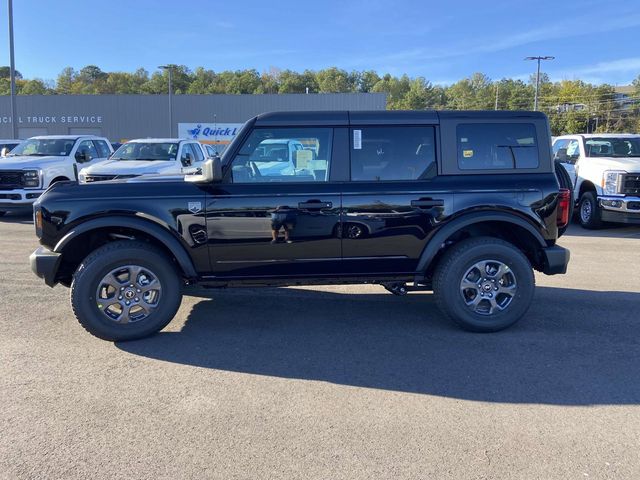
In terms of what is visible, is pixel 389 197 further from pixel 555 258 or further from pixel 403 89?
pixel 403 89

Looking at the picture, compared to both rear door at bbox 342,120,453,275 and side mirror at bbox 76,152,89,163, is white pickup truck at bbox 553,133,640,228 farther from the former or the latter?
side mirror at bbox 76,152,89,163

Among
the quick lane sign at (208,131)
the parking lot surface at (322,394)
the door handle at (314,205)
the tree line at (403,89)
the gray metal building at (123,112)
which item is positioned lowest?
the parking lot surface at (322,394)

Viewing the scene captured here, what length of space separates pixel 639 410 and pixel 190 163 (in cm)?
1072

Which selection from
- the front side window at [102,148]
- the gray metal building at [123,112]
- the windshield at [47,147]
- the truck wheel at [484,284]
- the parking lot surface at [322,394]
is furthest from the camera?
the gray metal building at [123,112]

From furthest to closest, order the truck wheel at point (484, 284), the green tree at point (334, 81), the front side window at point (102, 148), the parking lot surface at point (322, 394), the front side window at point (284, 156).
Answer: the green tree at point (334, 81) < the front side window at point (102, 148) < the truck wheel at point (484, 284) < the front side window at point (284, 156) < the parking lot surface at point (322, 394)

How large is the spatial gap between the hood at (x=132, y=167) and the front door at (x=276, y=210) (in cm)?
598

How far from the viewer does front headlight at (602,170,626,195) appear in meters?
10.3

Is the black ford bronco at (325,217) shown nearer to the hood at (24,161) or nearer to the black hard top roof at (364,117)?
the black hard top roof at (364,117)

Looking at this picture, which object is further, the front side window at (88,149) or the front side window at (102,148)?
the front side window at (102,148)

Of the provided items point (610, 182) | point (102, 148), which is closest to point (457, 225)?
point (610, 182)

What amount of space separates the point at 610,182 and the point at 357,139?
8.06 meters

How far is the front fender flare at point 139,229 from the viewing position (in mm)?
4367

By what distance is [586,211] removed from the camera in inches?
447

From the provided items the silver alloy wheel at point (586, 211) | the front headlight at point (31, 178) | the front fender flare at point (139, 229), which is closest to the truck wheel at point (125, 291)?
the front fender flare at point (139, 229)
